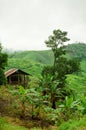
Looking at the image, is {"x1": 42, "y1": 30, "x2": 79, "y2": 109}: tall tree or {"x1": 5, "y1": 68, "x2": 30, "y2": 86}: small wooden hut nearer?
{"x1": 42, "y1": 30, "x2": 79, "y2": 109}: tall tree

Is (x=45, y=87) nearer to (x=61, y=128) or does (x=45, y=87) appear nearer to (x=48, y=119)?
(x=48, y=119)

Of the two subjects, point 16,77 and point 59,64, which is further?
point 16,77

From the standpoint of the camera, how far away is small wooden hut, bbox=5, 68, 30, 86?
4641 centimetres

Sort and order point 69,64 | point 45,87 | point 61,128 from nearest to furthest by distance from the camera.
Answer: point 61,128
point 45,87
point 69,64

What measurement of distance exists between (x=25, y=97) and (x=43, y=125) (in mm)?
2882

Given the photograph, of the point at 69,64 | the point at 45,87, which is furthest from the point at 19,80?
the point at 45,87

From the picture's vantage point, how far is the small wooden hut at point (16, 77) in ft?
152

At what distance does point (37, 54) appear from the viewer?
170m

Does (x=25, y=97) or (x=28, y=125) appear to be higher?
(x=25, y=97)

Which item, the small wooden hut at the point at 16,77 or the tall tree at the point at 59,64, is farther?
the small wooden hut at the point at 16,77

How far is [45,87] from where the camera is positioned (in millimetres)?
29625

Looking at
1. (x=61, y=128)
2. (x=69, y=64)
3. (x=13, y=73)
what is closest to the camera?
(x=61, y=128)

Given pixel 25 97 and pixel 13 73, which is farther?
pixel 13 73

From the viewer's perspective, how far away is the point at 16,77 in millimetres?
49250
